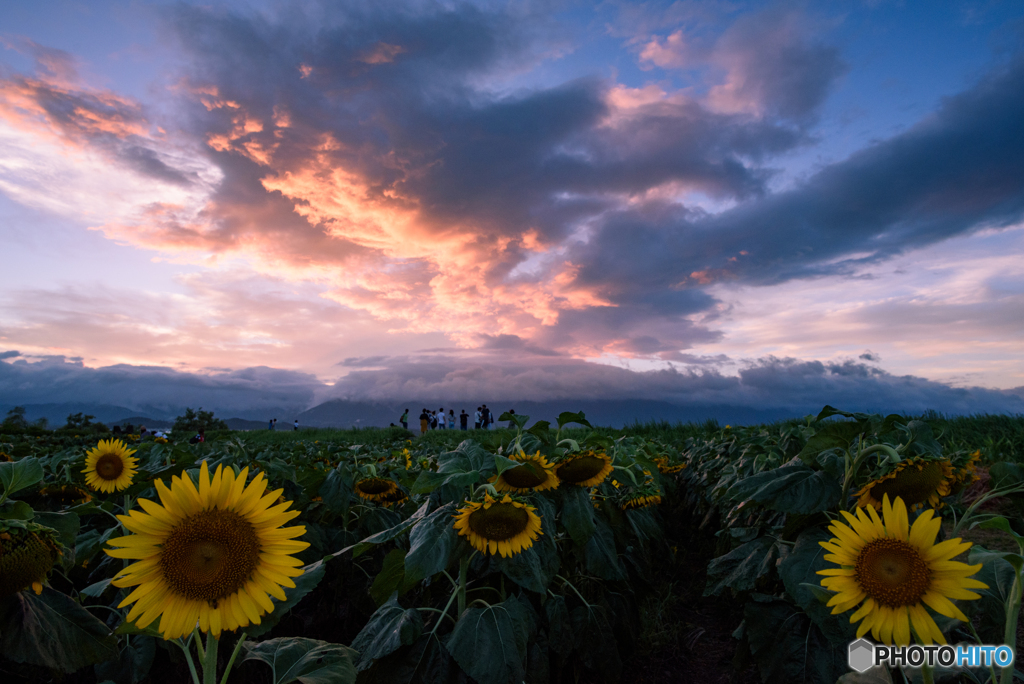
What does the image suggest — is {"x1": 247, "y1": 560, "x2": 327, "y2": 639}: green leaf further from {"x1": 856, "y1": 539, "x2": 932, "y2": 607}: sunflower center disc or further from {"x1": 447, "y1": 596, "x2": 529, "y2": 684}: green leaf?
{"x1": 856, "y1": 539, "x2": 932, "y2": 607}: sunflower center disc

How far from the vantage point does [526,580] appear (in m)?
2.62

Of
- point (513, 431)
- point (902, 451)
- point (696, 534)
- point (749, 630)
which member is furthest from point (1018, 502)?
point (696, 534)

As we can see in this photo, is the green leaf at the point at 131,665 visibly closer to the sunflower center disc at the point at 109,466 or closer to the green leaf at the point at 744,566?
the sunflower center disc at the point at 109,466

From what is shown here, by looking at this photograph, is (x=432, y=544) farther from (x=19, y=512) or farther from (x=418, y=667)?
(x=19, y=512)

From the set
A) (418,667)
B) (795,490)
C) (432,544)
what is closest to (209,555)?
(432,544)

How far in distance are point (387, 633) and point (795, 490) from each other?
232 cm

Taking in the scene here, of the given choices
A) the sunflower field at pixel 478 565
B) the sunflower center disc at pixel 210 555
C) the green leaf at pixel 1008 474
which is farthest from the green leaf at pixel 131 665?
the green leaf at pixel 1008 474

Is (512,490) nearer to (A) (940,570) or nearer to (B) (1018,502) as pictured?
(A) (940,570)

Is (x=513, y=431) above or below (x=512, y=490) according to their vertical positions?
above

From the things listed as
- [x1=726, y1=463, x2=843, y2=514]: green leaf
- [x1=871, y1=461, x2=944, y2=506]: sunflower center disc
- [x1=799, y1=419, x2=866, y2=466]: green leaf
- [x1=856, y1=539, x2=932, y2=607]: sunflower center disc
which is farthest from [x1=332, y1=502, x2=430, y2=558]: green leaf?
[x1=871, y1=461, x2=944, y2=506]: sunflower center disc

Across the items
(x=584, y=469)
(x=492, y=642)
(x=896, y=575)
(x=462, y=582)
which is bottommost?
(x=492, y=642)

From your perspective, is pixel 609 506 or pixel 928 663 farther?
pixel 609 506

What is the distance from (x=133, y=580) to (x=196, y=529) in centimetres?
20

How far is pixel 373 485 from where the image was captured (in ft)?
13.7
